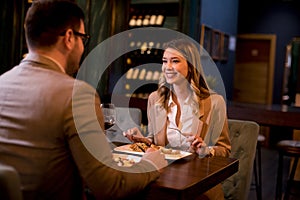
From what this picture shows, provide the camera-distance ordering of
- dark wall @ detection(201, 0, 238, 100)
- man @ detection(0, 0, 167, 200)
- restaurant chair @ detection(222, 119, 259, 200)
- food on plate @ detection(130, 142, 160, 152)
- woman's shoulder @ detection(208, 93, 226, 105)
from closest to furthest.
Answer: man @ detection(0, 0, 167, 200) < food on plate @ detection(130, 142, 160, 152) < woman's shoulder @ detection(208, 93, 226, 105) < restaurant chair @ detection(222, 119, 259, 200) < dark wall @ detection(201, 0, 238, 100)

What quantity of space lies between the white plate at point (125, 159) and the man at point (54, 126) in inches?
10.4

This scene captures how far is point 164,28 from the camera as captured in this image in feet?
22.1

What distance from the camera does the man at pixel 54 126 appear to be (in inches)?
52.5

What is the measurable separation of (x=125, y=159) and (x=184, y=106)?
83 cm

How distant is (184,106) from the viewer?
2576 mm

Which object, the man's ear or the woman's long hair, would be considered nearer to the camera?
the man's ear

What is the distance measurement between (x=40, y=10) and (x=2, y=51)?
502 centimetres

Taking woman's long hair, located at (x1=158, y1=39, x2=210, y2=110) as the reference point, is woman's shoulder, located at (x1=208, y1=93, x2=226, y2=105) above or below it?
below

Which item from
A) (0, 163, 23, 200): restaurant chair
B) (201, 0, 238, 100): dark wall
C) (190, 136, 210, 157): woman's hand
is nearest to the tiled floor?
(201, 0, 238, 100): dark wall

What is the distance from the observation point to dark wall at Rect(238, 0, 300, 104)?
8602 millimetres

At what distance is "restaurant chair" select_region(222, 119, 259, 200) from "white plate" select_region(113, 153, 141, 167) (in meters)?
0.94

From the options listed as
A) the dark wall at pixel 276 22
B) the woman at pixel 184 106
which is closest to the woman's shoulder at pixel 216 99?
the woman at pixel 184 106

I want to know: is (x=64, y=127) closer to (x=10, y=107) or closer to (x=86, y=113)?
(x=86, y=113)

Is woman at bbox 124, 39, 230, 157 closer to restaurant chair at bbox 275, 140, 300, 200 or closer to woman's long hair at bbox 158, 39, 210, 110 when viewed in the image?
woman's long hair at bbox 158, 39, 210, 110
